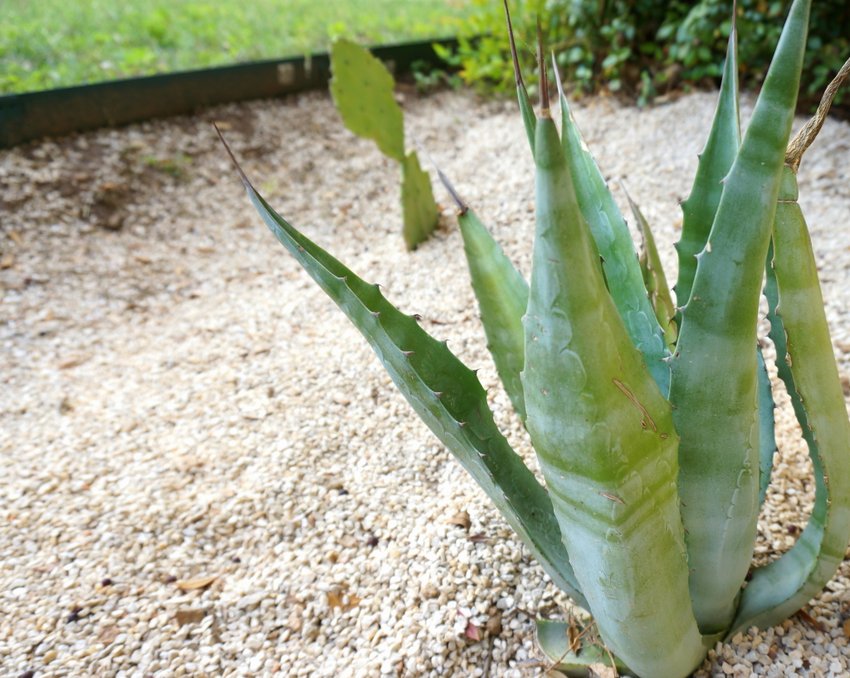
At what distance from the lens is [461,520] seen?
1285mm

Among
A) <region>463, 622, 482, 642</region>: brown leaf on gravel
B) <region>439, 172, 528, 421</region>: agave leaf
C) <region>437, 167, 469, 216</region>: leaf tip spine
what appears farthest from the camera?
<region>463, 622, 482, 642</region>: brown leaf on gravel

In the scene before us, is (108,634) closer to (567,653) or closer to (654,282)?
(567,653)

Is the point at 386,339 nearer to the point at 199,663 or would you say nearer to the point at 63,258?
the point at 199,663

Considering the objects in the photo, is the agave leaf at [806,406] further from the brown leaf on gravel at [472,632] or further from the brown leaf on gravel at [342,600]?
the brown leaf on gravel at [342,600]

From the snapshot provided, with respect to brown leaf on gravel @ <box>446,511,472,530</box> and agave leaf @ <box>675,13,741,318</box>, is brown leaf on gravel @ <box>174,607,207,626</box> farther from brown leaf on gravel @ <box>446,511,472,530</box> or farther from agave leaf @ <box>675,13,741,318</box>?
agave leaf @ <box>675,13,741,318</box>

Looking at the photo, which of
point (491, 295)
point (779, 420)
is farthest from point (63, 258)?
point (779, 420)

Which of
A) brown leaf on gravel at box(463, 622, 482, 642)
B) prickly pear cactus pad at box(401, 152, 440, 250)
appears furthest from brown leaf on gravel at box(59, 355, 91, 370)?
brown leaf on gravel at box(463, 622, 482, 642)

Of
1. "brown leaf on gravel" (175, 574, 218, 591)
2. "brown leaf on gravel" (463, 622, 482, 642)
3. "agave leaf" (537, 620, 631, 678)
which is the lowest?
"brown leaf on gravel" (175, 574, 218, 591)

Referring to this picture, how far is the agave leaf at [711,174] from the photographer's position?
750 millimetres

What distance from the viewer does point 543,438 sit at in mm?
665

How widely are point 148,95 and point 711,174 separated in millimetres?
2967

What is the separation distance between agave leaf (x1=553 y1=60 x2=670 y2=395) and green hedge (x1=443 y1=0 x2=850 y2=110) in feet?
7.47

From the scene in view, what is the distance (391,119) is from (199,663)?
183 centimetres

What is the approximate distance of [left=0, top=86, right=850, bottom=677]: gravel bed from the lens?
1156mm
